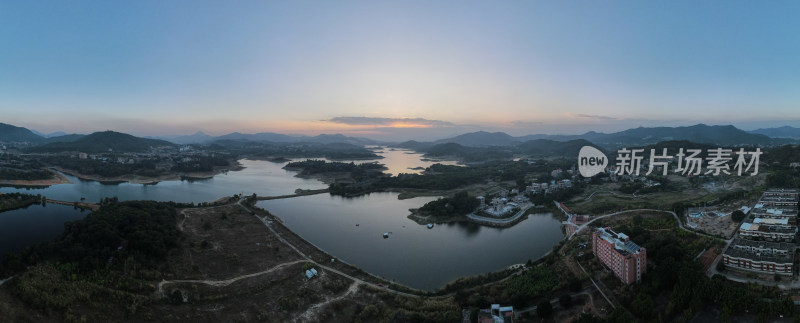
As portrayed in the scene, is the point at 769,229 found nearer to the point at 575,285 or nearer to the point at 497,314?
the point at 575,285

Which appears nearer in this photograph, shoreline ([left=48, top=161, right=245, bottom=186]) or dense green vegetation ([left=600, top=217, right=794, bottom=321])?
dense green vegetation ([left=600, top=217, right=794, bottom=321])

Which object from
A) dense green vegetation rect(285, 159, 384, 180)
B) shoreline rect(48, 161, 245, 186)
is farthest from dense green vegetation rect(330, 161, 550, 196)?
shoreline rect(48, 161, 245, 186)

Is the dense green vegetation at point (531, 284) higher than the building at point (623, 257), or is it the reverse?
the building at point (623, 257)

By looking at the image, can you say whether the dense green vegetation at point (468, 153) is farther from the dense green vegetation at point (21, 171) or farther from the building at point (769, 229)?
the dense green vegetation at point (21, 171)

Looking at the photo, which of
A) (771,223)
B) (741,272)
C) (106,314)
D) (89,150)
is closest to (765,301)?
(741,272)

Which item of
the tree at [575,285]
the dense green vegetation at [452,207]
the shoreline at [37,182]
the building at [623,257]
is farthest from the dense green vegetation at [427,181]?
the shoreline at [37,182]

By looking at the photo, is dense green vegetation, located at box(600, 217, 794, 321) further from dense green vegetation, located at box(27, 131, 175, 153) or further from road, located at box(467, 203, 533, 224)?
dense green vegetation, located at box(27, 131, 175, 153)

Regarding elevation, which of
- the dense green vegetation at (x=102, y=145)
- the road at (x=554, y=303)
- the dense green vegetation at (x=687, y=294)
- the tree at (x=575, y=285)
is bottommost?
the road at (x=554, y=303)

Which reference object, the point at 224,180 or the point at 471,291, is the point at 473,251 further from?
the point at 224,180
